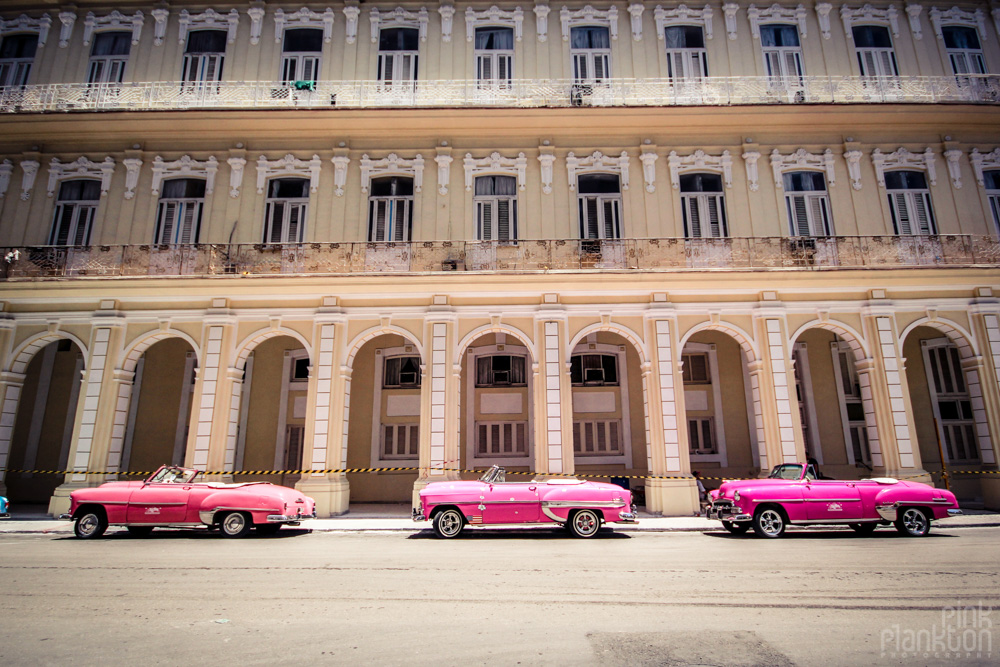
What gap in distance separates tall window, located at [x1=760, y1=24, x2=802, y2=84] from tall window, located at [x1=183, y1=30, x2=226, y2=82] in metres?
17.2

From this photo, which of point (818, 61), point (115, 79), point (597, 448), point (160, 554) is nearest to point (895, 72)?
point (818, 61)

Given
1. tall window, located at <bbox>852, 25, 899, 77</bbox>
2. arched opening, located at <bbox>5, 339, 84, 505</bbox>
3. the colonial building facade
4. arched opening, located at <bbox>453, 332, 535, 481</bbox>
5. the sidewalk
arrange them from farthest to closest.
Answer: tall window, located at <bbox>852, 25, 899, 77</bbox>
arched opening, located at <bbox>453, 332, 535, 481</bbox>
arched opening, located at <bbox>5, 339, 84, 505</bbox>
the colonial building facade
the sidewalk

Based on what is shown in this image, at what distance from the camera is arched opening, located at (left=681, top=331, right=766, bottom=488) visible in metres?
16.5

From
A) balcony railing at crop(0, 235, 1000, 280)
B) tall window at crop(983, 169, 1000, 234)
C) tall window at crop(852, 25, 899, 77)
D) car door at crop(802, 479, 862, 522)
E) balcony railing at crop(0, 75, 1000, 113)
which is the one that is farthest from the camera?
tall window at crop(852, 25, 899, 77)

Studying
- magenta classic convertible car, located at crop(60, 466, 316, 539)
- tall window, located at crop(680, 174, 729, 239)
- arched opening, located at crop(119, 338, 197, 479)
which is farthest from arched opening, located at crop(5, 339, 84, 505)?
tall window, located at crop(680, 174, 729, 239)

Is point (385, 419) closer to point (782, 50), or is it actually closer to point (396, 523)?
point (396, 523)

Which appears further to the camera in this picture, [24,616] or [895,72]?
[895,72]

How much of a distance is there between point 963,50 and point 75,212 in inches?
1084

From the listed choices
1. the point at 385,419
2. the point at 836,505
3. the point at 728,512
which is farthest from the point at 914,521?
the point at 385,419

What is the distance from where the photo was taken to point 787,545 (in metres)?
9.23

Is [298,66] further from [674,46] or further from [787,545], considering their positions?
[787,545]

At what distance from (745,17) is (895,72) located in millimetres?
4904

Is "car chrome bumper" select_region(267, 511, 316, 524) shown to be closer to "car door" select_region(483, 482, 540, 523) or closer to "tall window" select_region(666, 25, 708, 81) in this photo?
"car door" select_region(483, 482, 540, 523)

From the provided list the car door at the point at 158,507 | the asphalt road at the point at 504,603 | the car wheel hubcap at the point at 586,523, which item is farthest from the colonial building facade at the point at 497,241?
the asphalt road at the point at 504,603
